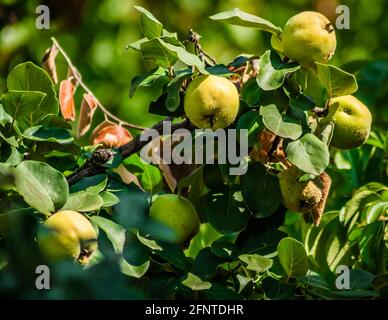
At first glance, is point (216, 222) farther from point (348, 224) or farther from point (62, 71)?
point (62, 71)

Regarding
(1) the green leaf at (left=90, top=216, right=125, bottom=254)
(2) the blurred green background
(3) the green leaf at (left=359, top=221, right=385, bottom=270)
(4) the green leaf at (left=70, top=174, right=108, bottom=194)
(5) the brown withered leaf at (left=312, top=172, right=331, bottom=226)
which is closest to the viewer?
(1) the green leaf at (left=90, top=216, right=125, bottom=254)

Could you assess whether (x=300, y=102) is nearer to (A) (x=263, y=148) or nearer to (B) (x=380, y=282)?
(A) (x=263, y=148)

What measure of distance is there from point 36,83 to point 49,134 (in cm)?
9

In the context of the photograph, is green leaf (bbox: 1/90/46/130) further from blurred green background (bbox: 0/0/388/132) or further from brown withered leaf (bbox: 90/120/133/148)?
blurred green background (bbox: 0/0/388/132)

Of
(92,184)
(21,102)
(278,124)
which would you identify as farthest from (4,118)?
(278,124)

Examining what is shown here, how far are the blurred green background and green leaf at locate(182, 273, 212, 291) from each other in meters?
1.46

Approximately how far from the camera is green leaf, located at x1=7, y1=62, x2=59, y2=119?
1.22 metres

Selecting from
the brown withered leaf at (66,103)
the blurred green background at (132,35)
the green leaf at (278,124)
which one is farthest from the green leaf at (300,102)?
the blurred green background at (132,35)

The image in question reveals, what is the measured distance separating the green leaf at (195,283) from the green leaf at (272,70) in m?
0.26

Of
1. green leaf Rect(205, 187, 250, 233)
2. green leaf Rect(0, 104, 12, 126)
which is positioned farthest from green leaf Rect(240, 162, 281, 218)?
green leaf Rect(0, 104, 12, 126)

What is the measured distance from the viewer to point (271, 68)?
119cm

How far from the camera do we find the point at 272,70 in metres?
1.18
